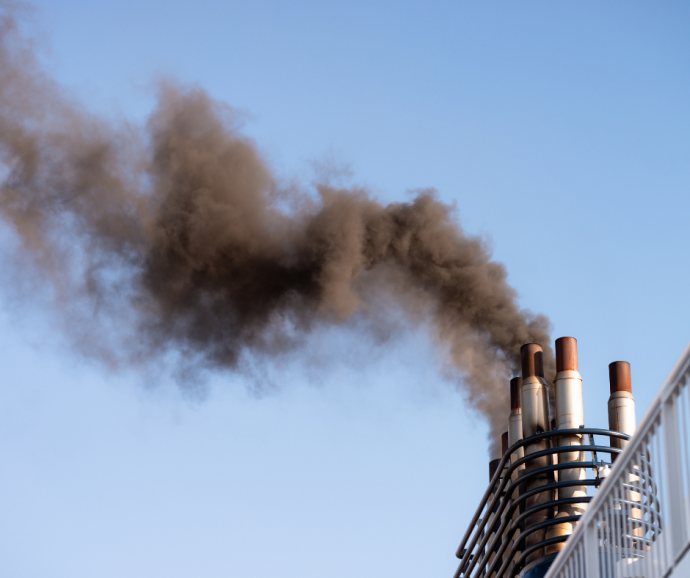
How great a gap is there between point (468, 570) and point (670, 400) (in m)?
10.8

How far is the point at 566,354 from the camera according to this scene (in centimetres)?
1421

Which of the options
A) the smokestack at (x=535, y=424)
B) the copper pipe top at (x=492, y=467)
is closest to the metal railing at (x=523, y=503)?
the smokestack at (x=535, y=424)

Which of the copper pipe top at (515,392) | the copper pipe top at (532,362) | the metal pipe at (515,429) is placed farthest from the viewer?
the copper pipe top at (515,392)

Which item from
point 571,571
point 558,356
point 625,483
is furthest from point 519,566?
point 625,483

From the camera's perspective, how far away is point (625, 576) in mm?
5656

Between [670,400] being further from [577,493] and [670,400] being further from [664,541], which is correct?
[577,493]

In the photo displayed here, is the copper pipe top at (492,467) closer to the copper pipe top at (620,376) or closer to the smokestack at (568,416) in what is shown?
the smokestack at (568,416)

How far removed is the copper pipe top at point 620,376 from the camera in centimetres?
1411

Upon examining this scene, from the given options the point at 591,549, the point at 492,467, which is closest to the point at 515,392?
the point at 492,467

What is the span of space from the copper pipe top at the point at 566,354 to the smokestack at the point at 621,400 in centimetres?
67

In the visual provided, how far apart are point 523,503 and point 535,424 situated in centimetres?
133

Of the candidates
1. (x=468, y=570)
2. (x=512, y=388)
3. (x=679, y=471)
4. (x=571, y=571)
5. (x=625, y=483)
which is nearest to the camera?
(x=679, y=471)

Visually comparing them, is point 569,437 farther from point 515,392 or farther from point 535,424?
point 515,392

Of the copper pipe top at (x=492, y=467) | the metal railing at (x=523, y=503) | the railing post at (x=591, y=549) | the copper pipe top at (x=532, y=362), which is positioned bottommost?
the railing post at (x=591, y=549)
